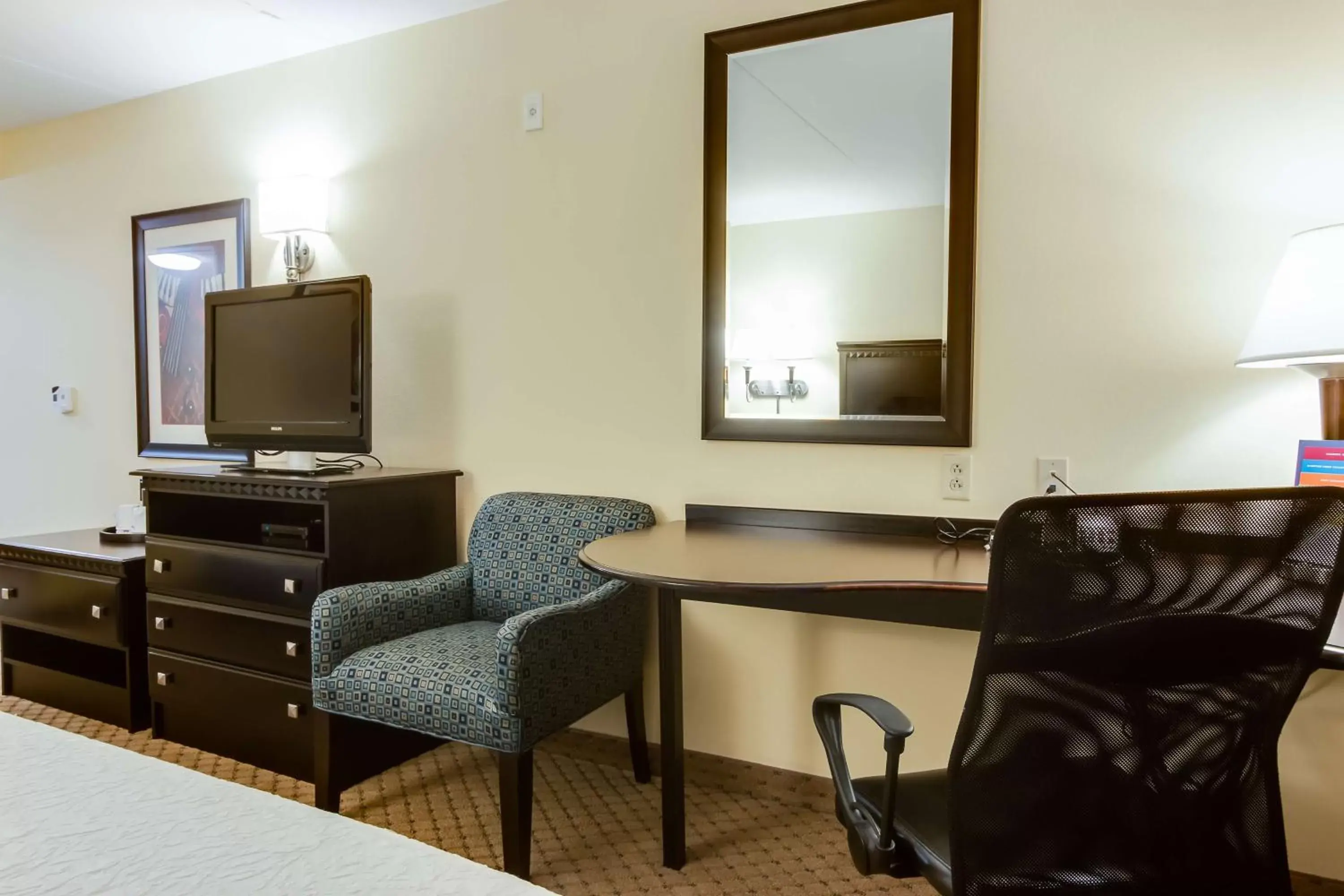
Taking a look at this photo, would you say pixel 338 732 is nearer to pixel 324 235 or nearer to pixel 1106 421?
pixel 324 235

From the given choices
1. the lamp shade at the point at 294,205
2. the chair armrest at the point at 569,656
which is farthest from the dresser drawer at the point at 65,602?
the chair armrest at the point at 569,656

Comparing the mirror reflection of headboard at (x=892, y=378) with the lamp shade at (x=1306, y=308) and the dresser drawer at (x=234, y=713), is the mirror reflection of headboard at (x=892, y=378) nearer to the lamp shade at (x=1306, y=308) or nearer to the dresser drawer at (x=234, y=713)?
the lamp shade at (x=1306, y=308)

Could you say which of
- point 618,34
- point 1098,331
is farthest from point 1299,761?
point 618,34

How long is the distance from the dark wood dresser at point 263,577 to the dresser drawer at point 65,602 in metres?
0.16

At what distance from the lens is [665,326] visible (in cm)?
230

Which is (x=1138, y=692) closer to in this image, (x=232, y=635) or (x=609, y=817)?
(x=609, y=817)

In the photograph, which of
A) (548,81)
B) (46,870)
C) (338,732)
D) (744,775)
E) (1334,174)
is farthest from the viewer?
(548,81)

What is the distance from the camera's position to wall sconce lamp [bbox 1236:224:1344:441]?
1426 mm

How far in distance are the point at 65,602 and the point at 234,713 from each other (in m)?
0.86

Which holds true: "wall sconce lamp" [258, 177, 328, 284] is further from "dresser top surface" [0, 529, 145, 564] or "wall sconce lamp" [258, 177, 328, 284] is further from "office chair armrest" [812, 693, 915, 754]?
"office chair armrest" [812, 693, 915, 754]

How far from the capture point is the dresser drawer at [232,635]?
2205 mm

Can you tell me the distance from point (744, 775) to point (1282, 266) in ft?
5.76

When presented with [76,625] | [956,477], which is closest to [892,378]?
[956,477]

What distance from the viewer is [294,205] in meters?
2.79
